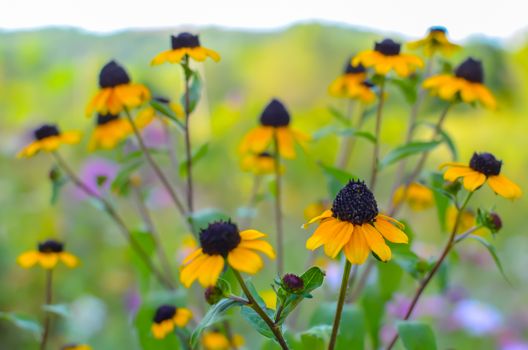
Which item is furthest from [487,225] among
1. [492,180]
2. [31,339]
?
[31,339]

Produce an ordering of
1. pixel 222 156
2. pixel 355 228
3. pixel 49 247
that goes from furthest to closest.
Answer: pixel 222 156, pixel 49 247, pixel 355 228

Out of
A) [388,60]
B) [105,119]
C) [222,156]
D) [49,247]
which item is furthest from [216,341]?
[222,156]

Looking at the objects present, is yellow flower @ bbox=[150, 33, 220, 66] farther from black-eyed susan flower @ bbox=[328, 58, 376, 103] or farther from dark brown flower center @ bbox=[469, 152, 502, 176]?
dark brown flower center @ bbox=[469, 152, 502, 176]

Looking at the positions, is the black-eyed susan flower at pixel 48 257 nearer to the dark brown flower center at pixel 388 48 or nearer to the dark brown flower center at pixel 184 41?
the dark brown flower center at pixel 184 41

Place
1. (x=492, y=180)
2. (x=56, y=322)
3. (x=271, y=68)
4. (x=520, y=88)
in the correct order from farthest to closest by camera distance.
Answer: (x=520, y=88) → (x=271, y=68) → (x=56, y=322) → (x=492, y=180)

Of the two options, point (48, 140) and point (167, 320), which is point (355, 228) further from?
point (48, 140)

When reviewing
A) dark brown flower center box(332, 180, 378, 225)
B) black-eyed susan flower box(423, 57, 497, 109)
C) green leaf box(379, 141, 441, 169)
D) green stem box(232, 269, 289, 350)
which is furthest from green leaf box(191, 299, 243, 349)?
black-eyed susan flower box(423, 57, 497, 109)

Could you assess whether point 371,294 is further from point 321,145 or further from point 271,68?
point 271,68
